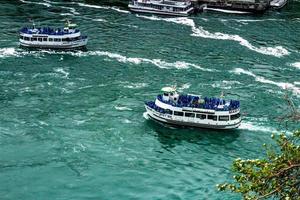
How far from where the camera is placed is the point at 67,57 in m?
105

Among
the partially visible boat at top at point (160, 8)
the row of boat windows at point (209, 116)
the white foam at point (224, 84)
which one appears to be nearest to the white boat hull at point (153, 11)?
the partially visible boat at top at point (160, 8)

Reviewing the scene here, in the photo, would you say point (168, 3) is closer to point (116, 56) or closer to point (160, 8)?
point (160, 8)

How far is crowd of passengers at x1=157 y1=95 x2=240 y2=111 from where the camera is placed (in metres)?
78.1

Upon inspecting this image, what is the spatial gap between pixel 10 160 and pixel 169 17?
81174mm

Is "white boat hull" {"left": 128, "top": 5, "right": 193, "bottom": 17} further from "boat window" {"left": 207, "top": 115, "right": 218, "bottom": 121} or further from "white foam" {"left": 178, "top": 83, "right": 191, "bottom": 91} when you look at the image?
"boat window" {"left": 207, "top": 115, "right": 218, "bottom": 121}

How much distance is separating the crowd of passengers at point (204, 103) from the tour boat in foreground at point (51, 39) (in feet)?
114

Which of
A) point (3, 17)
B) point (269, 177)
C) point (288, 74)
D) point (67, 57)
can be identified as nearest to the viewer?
point (269, 177)

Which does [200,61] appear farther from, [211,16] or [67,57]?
[211,16]

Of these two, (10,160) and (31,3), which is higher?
(31,3)

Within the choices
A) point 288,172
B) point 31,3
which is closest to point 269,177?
point 288,172

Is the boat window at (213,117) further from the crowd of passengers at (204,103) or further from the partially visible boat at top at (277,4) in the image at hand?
the partially visible boat at top at (277,4)

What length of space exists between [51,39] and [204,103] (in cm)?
4294

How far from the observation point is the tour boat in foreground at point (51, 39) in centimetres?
10744

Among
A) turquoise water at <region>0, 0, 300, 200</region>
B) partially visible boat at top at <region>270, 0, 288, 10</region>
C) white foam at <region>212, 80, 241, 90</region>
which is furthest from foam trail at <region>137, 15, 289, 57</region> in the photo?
partially visible boat at top at <region>270, 0, 288, 10</region>
